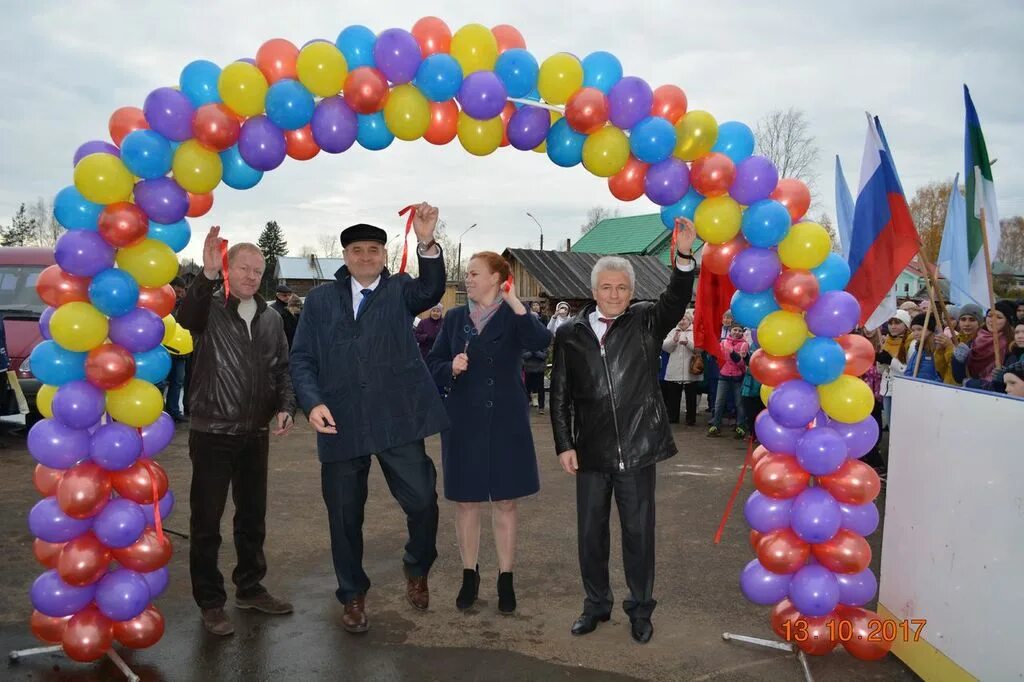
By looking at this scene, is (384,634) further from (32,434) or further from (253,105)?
(253,105)

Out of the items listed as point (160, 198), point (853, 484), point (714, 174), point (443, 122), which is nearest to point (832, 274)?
point (714, 174)

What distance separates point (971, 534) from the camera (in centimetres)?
326

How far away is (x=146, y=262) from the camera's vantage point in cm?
381

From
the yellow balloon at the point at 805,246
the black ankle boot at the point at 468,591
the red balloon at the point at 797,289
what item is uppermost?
the yellow balloon at the point at 805,246

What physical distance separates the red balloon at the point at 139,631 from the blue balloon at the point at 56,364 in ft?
4.08

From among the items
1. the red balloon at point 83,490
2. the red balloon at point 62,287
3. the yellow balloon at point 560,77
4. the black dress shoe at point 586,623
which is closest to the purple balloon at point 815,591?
the black dress shoe at point 586,623

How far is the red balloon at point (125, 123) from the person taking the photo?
12.7 feet

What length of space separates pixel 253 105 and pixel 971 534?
3.89m

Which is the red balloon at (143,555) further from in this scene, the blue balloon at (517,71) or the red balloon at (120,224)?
the blue balloon at (517,71)

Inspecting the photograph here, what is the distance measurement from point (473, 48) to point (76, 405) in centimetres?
267

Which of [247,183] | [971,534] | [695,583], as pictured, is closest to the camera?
Answer: [971,534]

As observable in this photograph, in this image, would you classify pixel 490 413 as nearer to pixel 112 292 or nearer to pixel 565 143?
pixel 565 143

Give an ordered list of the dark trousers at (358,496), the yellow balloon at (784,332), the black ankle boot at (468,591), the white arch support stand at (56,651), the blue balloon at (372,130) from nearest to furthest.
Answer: the white arch support stand at (56,651)
the yellow balloon at (784,332)
the blue balloon at (372,130)
the dark trousers at (358,496)
the black ankle boot at (468,591)

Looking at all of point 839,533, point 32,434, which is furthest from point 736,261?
point 32,434
